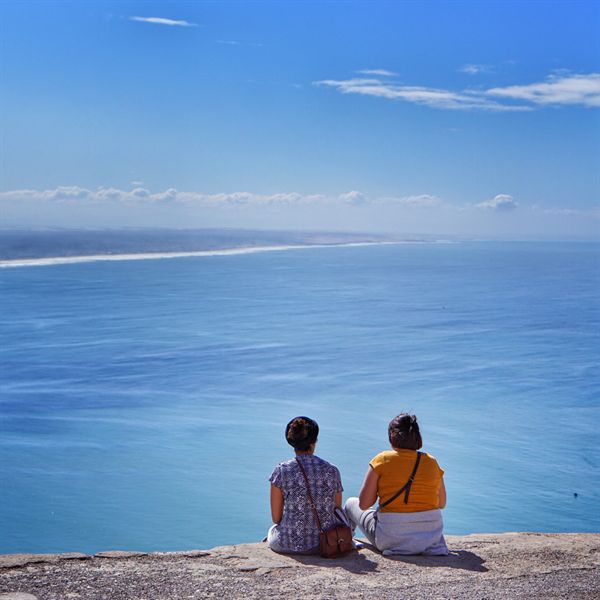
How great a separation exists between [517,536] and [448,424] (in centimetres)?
779

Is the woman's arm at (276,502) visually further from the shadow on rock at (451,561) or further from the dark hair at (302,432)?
the shadow on rock at (451,561)

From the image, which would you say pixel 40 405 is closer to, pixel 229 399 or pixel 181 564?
pixel 229 399

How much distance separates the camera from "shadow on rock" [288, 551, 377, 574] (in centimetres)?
467

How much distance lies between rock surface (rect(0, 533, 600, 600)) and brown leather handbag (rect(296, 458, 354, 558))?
6cm

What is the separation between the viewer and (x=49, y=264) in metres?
49.7

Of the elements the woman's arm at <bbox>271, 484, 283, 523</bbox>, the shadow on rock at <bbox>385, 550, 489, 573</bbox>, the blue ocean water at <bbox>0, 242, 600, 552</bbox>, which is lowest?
the blue ocean water at <bbox>0, 242, 600, 552</bbox>

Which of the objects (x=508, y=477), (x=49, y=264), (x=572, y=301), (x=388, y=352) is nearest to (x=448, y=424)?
(x=508, y=477)

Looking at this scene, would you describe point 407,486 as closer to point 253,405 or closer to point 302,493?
point 302,493

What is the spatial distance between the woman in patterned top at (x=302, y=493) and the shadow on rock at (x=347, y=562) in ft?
0.27

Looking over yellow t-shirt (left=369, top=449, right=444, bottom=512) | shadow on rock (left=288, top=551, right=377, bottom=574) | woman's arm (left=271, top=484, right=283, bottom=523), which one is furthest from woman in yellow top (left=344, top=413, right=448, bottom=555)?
woman's arm (left=271, top=484, right=283, bottom=523)

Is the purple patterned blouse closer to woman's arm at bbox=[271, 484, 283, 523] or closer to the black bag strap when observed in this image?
woman's arm at bbox=[271, 484, 283, 523]

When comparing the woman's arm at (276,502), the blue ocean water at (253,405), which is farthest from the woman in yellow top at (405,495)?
the blue ocean water at (253,405)

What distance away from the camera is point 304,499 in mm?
4859

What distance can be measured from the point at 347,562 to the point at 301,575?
364 millimetres
